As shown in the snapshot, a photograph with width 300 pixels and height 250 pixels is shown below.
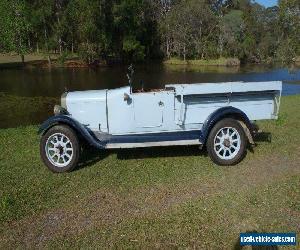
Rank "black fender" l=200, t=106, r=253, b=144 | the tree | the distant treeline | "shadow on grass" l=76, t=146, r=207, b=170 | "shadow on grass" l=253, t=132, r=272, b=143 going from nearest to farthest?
"black fender" l=200, t=106, r=253, b=144, "shadow on grass" l=76, t=146, r=207, b=170, "shadow on grass" l=253, t=132, r=272, b=143, the tree, the distant treeline

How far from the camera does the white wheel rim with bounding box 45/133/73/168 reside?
7965 millimetres

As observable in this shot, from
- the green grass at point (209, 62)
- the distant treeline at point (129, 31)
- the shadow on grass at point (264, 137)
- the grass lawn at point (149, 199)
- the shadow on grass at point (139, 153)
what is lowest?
the green grass at point (209, 62)

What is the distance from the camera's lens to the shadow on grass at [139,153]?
879cm

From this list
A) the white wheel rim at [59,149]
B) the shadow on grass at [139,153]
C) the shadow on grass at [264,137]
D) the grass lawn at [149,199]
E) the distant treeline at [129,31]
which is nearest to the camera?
the grass lawn at [149,199]

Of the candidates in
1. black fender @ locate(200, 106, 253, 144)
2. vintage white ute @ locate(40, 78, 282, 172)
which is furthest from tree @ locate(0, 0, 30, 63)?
black fender @ locate(200, 106, 253, 144)

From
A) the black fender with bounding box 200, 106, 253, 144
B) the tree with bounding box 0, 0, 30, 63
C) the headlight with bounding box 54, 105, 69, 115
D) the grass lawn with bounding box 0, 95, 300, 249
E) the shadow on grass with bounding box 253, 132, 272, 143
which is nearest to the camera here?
the grass lawn with bounding box 0, 95, 300, 249

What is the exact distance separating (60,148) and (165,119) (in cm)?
231

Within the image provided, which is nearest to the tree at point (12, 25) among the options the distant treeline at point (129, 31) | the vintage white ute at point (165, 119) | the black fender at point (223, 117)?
the distant treeline at point (129, 31)

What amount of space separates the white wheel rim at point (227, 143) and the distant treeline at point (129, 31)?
1750 inches

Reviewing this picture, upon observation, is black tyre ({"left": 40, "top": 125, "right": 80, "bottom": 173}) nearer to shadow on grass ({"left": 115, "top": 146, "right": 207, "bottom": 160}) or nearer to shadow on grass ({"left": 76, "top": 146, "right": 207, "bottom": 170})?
shadow on grass ({"left": 76, "top": 146, "right": 207, "bottom": 170})

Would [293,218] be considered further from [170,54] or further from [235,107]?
[170,54]

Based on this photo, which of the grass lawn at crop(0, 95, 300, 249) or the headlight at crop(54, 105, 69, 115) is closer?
the grass lawn at crop(0, 95, 300, 249)

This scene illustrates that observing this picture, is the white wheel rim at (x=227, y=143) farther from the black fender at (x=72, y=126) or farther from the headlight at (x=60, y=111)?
the headlight at (x=60, y=111)

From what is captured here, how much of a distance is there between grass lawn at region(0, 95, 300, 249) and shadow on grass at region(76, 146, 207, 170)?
0.02 meters
